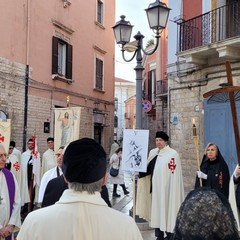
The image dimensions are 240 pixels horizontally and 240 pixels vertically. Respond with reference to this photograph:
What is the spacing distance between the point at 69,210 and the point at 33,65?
47.0ft

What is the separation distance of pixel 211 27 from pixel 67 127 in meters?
6.05

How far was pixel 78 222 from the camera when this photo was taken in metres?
2.04

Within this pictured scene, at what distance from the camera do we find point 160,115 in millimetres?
24766

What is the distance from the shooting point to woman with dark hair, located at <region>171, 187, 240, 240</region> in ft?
5.83

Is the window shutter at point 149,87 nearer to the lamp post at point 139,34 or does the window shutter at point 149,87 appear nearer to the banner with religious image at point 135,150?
the lamp post at point 139,34

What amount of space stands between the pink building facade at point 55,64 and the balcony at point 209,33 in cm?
520

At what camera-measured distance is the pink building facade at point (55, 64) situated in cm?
1470

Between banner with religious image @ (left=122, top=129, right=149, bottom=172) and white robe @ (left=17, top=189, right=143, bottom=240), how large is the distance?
4904 millimetres

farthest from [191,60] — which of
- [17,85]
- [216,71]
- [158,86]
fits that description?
[158,86]

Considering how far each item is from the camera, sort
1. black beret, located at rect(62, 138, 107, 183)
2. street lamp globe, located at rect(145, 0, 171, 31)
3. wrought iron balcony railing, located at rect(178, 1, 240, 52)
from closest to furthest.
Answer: black beret, located at rect(62, 138, 107, 183), street lamp globe, located at rect(145, 0, 171, 31), wrought iron balcony railing, located at rect(178, 1, 240, 52)

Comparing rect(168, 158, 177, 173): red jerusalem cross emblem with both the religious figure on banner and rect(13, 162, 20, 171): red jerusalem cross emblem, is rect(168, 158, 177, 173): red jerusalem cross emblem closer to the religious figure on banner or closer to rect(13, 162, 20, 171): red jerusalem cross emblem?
the religious figure on banner

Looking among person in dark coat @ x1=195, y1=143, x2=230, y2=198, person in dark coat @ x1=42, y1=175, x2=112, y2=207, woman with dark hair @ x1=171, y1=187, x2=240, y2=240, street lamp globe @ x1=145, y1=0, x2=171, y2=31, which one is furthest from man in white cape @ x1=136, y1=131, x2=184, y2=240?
woman with dark hair @ x1=171, y1=187, x2=240, y2=240

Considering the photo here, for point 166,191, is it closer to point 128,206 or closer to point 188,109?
point 128,206

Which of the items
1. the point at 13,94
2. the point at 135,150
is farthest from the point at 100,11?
the point at 135,150
